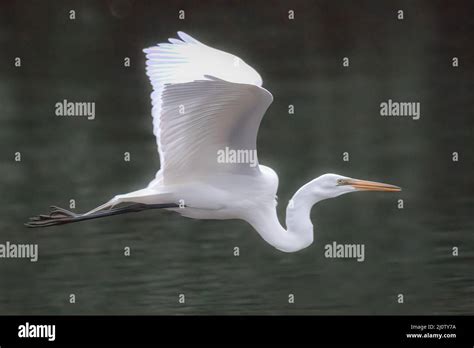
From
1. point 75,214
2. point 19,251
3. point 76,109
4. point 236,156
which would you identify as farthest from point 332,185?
point 76,109

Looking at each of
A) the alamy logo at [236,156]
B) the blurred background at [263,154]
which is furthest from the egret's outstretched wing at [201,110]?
the blurred background at [263,154]

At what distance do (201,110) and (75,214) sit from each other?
1.21 m

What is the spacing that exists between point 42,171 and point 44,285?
201cm

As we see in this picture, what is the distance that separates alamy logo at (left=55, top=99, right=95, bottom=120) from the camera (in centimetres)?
940

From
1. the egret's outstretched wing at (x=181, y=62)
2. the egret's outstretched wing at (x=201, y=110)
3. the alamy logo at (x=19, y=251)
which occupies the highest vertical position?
the egret's outstretched wing at (x=181, y=62)

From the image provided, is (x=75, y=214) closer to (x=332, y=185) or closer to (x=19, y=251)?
(x=19, y=251)

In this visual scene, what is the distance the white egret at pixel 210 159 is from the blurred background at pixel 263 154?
0.71m

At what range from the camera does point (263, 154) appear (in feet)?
29.3

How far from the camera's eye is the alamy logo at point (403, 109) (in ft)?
31.3

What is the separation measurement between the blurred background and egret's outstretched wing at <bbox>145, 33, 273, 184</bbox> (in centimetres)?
106

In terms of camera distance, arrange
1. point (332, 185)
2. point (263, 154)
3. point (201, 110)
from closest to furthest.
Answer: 1. point (201, 110)
2. point (332, 185)
3. point (263, 154)

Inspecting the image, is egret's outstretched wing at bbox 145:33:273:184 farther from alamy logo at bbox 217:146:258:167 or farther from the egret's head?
the egret's head

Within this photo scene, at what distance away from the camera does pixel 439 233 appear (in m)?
7.69

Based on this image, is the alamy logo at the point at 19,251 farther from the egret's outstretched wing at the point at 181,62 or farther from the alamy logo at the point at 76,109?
the alamy logo at the point at 76,109
